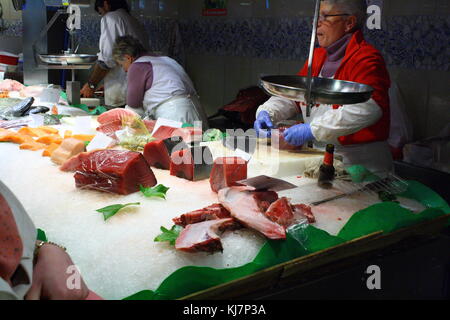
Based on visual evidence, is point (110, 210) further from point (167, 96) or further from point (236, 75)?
point (236, 75)

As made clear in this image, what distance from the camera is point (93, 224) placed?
1660 millimetres

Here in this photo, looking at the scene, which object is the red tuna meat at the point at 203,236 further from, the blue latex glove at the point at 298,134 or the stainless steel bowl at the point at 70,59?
the stainless steel bowl at the point at 70,59

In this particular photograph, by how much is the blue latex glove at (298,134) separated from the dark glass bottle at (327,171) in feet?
1.44

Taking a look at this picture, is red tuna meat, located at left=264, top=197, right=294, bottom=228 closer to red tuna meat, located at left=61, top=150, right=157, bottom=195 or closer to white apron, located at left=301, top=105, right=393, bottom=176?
red tuna meat, located at left=61, top=150, right=157, bottom=195

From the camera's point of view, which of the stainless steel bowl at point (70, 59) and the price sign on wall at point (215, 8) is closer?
the stainless steel bowl at point (70, 59)

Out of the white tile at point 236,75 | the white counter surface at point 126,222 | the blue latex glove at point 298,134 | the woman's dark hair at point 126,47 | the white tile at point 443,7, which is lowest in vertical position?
the white counter surface at point 126,222

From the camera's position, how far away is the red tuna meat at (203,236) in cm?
144

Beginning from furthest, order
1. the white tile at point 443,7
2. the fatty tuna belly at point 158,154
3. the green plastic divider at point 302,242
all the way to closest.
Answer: the white tile at point 443,7 → the fatty tuna belly at point 158,154 → the green plastic divider at point 302,242

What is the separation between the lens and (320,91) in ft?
5.83

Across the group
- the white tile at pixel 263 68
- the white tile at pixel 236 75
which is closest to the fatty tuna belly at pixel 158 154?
the white tile at pixel 263 68

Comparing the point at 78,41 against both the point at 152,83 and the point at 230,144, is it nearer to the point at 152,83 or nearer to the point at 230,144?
the point at 152,83

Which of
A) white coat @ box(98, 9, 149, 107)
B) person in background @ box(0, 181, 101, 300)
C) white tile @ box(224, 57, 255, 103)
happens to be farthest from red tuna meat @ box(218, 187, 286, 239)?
white tile @ box(224, 57, 255, 103)

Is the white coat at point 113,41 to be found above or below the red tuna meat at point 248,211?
above
